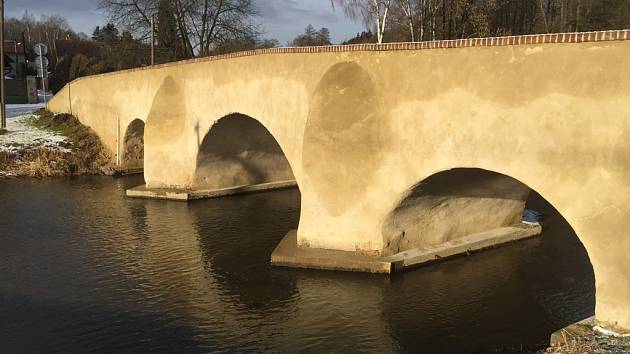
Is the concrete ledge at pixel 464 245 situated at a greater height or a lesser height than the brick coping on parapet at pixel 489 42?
lesser

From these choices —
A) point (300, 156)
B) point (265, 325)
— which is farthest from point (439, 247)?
point (265, 325)

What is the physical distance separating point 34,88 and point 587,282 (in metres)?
53.4

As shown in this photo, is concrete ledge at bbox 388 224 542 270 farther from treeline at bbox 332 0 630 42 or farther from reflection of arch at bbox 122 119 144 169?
reflection of arch at bbox 122 119 144 169

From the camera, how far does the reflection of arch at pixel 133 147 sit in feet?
110

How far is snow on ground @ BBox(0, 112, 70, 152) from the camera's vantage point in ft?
112

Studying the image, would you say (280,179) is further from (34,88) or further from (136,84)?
(34,88)

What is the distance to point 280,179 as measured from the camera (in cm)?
2945

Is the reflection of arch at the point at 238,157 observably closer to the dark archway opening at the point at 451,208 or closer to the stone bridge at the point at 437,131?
the stone bridge at the point at 437,131

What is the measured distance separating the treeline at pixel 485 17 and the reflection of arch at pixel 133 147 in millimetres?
14794

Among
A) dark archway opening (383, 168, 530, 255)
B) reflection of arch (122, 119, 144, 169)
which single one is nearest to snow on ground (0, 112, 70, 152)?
reflection of arch (122, 119, 144, 169)

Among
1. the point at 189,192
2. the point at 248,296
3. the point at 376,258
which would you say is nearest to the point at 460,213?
the point at 376,258

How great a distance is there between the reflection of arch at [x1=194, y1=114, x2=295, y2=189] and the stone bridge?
145 millimetres

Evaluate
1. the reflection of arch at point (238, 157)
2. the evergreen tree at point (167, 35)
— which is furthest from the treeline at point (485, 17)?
the evergreen tree at point (167, 35)

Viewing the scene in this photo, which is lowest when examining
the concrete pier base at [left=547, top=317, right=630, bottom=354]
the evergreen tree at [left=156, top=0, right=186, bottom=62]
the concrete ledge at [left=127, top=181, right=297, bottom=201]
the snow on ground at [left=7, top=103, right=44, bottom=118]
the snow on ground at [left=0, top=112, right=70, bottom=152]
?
the concrete pier base at [left=547, top=317, right=630, bottom=354]
